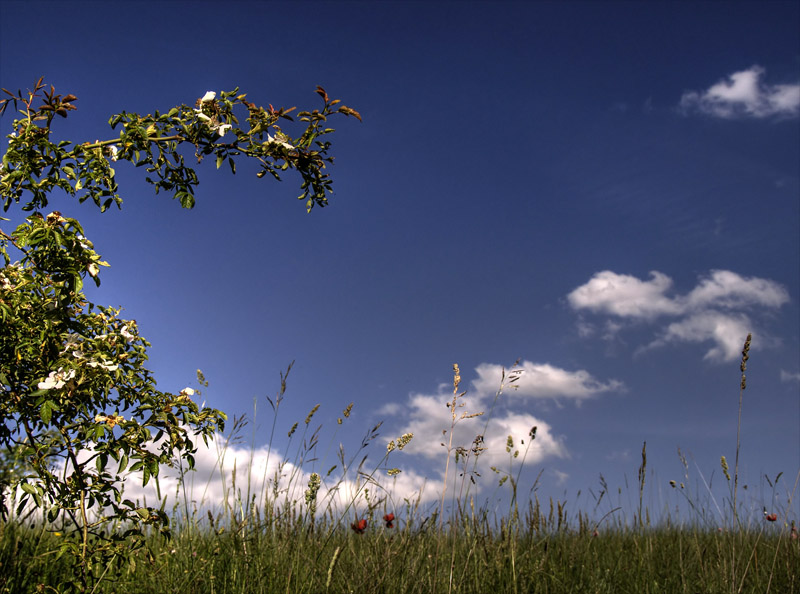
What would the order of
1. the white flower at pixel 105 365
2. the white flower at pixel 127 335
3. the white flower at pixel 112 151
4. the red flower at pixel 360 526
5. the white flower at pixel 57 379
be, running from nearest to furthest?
1. the white flower at pixel 57 379
2. the white flower at pixel 105 365
3. the white flower at pixel 112 151
4. the white flower at pixel 127 335
5. the red flower at pixel 360 526

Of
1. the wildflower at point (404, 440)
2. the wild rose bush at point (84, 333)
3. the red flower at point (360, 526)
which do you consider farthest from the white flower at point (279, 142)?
the red flower at point (360, 526)

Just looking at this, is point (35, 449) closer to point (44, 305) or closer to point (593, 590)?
point (44, 305)

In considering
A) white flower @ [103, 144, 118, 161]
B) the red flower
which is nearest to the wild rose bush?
white flower @ [103, 144, 118, 161]

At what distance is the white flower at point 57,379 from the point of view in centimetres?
293

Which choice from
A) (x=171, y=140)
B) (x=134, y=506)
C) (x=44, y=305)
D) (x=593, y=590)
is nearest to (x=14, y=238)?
(x=44, y=305)

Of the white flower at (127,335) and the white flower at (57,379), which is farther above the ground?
the white flower at (127,335)

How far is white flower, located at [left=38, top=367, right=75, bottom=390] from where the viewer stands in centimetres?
293

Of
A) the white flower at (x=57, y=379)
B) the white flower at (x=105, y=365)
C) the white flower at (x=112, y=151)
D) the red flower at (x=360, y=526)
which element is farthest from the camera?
the red flower at (x=360, y=526)

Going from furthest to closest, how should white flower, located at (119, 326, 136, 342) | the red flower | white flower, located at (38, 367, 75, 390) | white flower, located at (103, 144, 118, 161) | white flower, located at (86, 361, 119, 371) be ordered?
the red flower → white flower, located at (119, 326, 136, 342) → white flower, located at (103, 144, 118, 161) → white flower, located at (86, 361, 119, 371) → white flower, located at (38, 367, 75, 390)

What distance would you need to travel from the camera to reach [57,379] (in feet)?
9.79

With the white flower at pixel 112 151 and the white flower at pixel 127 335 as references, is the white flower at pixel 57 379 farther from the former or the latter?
the white flower at pixel 112 151

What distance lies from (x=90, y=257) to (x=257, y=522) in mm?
2040

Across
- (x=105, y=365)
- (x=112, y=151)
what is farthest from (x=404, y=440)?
(x=112, y=151)

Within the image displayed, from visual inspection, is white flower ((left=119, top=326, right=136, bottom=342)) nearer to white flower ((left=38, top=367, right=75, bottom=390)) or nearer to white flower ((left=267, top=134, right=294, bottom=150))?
white flower ((left=38, top=367, right=75, bottom=390))
